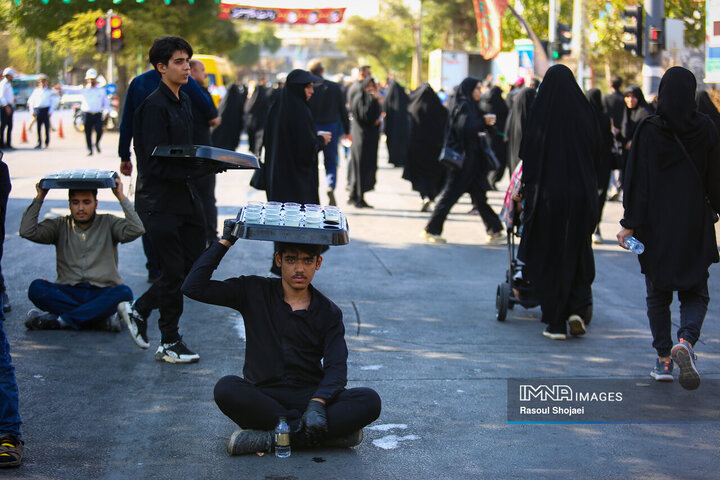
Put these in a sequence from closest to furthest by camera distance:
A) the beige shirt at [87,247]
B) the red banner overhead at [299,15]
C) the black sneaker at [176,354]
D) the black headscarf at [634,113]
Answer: the black sneaker at [176,354] → the beige shirt at [87,247] → the black headscarf at [634,113] → the red banner overhead at [299,15]

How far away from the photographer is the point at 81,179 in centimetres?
660

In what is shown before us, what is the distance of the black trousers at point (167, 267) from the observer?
6.15 m

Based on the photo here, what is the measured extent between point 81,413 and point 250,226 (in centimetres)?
162

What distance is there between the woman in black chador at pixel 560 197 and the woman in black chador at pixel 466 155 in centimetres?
372

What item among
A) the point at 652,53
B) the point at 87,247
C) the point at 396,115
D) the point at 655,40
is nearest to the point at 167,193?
the point at 87,247

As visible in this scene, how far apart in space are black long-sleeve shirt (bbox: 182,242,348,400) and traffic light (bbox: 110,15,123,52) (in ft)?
72.9

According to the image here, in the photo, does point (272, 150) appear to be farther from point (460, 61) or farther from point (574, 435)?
point (460, 61)

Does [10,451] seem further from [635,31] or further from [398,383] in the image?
[635,31]

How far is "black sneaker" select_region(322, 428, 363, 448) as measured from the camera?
473 centimetres

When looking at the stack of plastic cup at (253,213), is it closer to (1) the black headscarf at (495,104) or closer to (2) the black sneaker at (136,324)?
(2) the black sneaker at (136,324)

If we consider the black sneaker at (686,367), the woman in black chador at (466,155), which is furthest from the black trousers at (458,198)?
the black sneaker at (686,367)

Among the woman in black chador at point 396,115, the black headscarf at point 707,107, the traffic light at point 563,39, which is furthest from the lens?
the traffic light at point 563,39

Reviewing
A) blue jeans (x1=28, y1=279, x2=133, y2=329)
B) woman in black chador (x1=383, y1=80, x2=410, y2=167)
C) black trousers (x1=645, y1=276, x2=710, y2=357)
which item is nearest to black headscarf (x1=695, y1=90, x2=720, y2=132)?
black trousers (x1=645, y1=276, x2=710, y2=357)

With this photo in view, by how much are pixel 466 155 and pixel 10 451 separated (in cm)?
739
